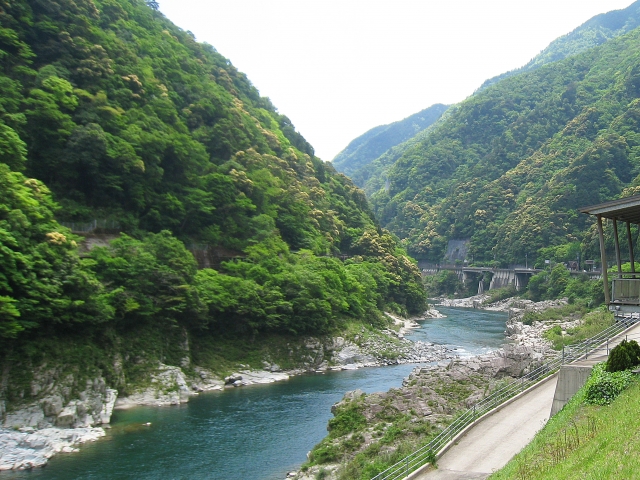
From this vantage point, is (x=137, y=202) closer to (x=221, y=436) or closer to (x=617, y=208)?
(x=221, y=436)

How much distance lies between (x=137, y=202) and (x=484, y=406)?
3192 cm

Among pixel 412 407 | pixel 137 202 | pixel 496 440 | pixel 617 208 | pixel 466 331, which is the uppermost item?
pixel 137 202

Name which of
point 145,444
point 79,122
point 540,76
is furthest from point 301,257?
point 540,76

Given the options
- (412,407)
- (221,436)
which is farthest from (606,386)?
(221,436)

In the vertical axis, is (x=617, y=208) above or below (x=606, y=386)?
above

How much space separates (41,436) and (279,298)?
73.8 ft

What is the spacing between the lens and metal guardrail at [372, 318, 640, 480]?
46.7 ft

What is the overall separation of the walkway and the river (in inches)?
344

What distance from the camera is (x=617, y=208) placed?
1562 centimetres

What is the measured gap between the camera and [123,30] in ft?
193

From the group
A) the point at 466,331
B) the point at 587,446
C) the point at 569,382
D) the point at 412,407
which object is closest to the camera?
the point at 587,446

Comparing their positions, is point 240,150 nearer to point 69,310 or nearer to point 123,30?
point 123,30

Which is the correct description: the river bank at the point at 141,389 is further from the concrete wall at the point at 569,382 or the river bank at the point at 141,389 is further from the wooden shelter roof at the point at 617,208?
the wooden shelter roof at the point at 617,208

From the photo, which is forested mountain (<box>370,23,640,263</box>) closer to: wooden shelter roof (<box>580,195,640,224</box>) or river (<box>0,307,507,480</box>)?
river (<box>0,307,507,480</box>)
